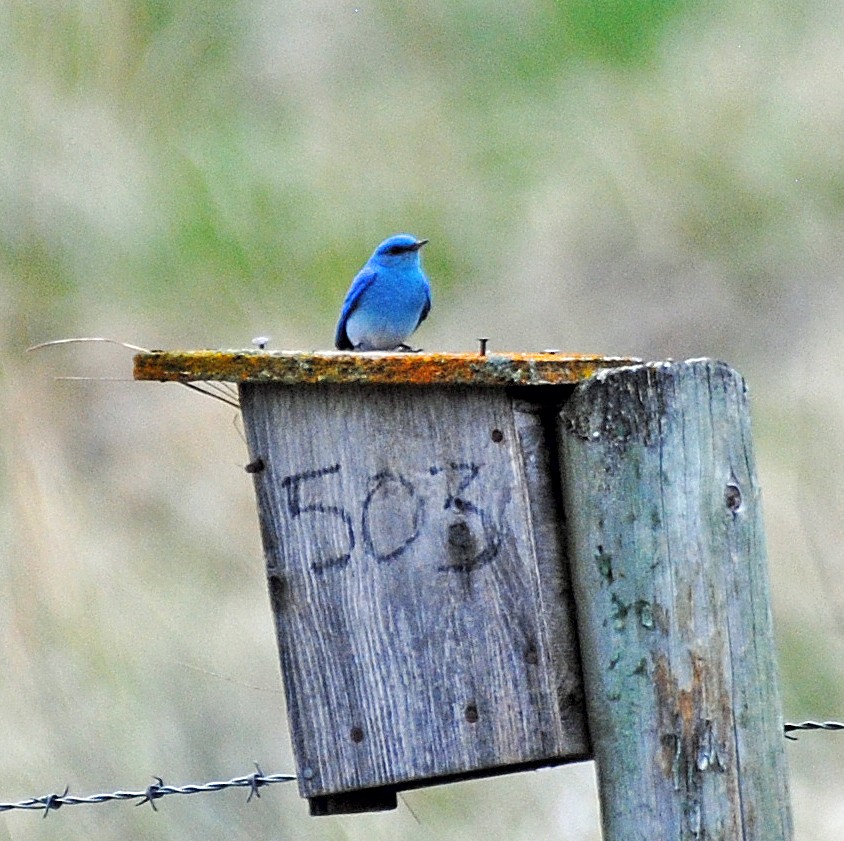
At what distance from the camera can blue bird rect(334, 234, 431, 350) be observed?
5000mm

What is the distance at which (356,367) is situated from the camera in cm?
318

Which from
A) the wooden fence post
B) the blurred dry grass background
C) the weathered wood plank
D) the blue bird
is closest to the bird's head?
the blue bird

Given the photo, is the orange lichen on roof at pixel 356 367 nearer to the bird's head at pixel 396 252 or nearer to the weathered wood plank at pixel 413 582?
the weathered wood plank at pixel 413 582

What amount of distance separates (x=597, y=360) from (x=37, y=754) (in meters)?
5.62

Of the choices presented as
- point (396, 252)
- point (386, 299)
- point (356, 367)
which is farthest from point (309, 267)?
point (356, 367)

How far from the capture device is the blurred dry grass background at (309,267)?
8070 mm

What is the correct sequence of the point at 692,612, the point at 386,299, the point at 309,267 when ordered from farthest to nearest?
1. the point at 309,267
2. the point at 386,299
3. the point at 692,612

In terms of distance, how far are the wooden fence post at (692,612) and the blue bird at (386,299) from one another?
2.15m

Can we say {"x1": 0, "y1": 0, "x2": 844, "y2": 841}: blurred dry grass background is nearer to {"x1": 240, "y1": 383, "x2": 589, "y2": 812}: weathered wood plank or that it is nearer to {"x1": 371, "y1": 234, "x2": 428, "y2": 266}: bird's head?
{"x1": 371, "y1": 234, "x2": 428, "y2": 266}: bird's head

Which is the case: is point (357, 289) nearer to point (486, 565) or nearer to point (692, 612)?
point (486, 565)

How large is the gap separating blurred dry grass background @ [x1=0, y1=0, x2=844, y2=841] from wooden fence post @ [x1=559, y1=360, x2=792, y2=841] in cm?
478

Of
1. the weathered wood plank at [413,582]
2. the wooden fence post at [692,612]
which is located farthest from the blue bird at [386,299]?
the wooden fence post at [692,612]

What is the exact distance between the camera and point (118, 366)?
9.75 meters

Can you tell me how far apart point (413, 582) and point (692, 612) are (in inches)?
26.2
